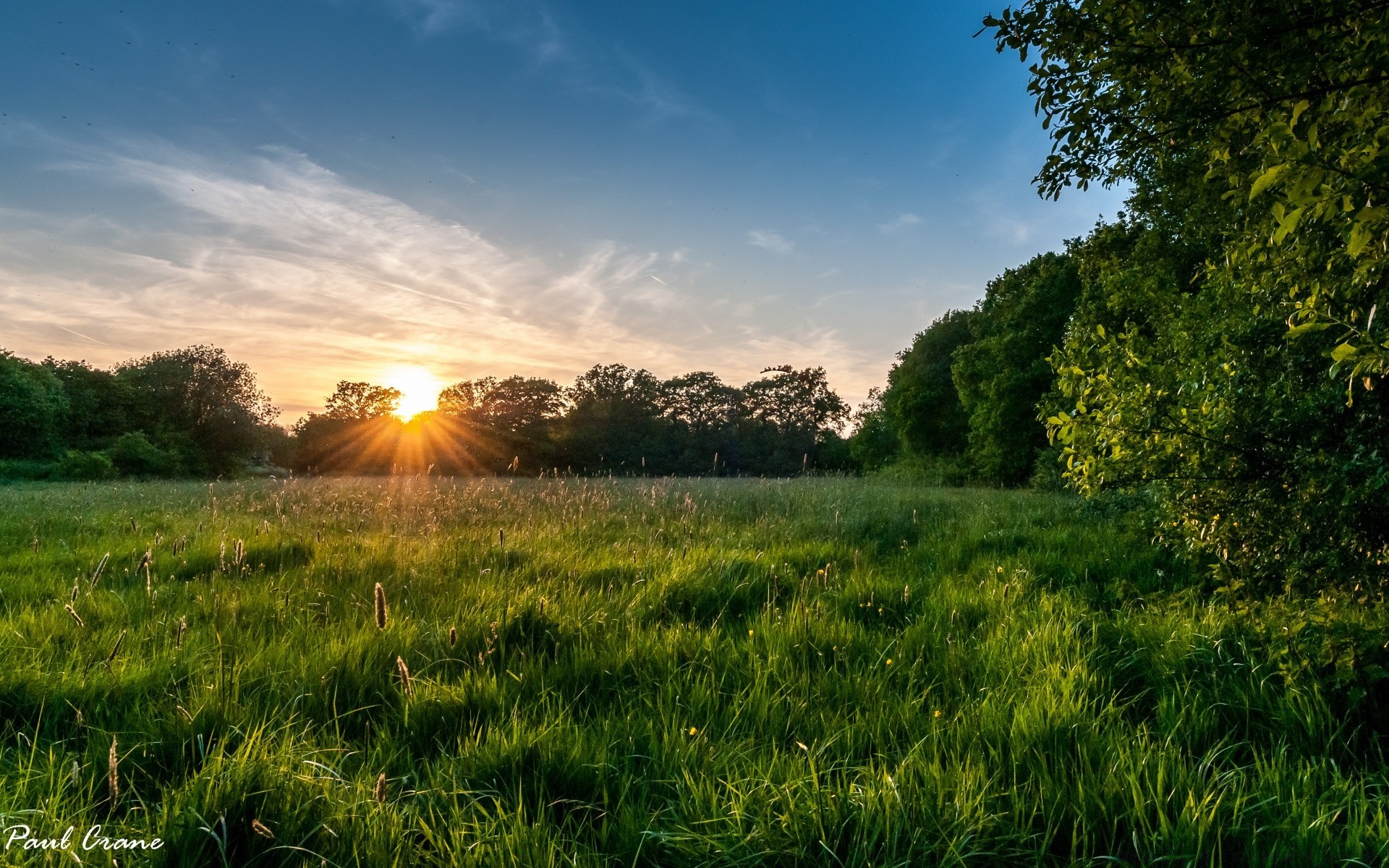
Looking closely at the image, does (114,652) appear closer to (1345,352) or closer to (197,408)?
(1345,352)

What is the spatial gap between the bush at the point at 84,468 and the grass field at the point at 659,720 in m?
41.3

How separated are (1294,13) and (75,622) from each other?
6824 mm

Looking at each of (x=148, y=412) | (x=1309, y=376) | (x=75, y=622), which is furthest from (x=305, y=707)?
(x=148, y=412)

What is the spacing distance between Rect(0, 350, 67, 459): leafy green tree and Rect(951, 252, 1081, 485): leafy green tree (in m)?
63.0

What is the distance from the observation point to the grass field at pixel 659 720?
5.65 ft

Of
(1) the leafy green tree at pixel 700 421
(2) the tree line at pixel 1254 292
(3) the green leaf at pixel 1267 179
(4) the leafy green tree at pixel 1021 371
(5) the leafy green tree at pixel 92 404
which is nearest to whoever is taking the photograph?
(3) the green leaf at pixel 1267 179

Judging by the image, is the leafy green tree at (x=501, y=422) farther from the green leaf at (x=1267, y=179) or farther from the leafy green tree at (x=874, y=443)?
the green leaf at (x=1267, y=179)

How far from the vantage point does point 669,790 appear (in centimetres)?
203

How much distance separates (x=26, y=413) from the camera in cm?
4191

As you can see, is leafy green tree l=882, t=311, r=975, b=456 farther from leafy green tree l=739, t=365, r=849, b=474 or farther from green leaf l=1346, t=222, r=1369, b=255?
green leaf l=1346, t=222, r=1369, b=255

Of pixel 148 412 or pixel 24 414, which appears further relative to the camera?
pixel 148 412

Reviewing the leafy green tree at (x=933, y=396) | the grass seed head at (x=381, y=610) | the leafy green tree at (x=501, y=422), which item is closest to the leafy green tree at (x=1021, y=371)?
the leafy green tree at (x=933, y=396)

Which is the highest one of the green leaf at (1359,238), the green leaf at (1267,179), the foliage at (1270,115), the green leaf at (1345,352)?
the foliage at (1270,115)

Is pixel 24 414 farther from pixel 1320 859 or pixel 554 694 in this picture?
pixel 1320 859
